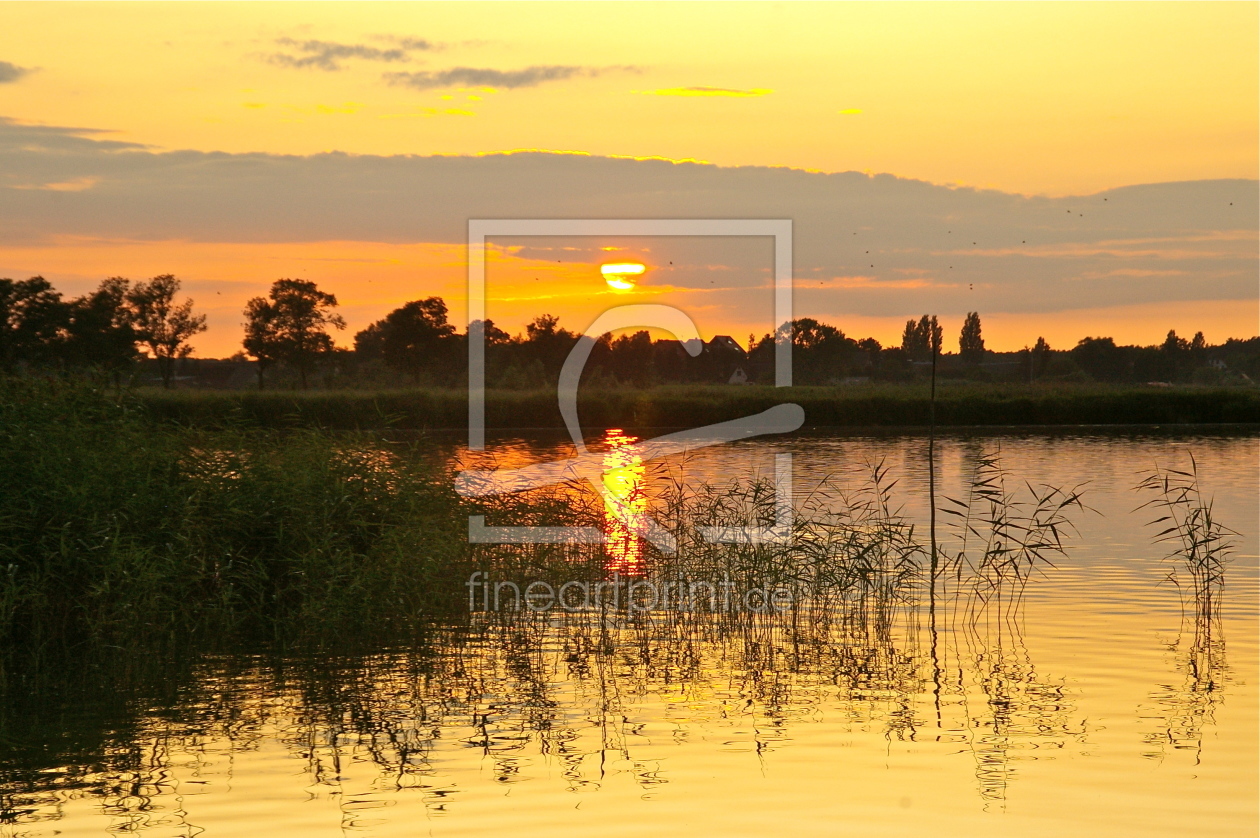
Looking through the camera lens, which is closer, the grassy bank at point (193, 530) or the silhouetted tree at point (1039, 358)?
the grassy bank at point (193, 530)

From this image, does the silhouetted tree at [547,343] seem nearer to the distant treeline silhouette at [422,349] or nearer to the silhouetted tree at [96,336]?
the distant treeline silhouette at [422,349]

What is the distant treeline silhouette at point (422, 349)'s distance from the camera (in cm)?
7431

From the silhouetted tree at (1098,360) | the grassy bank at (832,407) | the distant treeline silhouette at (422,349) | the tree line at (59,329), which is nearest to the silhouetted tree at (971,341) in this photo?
the distant treeline silhouette at (422,349)

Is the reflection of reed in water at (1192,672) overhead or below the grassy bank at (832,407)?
below

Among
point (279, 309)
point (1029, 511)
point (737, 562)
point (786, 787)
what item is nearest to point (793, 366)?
point (279, 309)

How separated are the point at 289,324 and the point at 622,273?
69259 millimetres

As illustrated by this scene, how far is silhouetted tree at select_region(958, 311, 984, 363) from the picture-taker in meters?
116

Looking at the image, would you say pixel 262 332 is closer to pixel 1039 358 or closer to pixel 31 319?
pixel 31 319

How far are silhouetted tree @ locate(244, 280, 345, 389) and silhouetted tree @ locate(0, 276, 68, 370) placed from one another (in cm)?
2410

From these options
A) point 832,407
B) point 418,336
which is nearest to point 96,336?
point 418,336

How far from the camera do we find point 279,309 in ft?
321

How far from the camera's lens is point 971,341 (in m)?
117

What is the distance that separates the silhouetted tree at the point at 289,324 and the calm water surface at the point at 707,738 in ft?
286

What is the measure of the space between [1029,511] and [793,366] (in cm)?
8327
